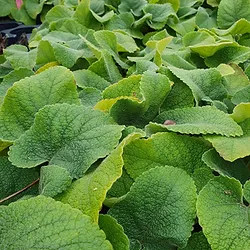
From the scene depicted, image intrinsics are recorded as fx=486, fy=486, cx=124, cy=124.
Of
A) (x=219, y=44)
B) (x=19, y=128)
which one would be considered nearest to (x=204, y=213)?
(x=19, y=128)

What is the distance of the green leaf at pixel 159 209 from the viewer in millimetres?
705

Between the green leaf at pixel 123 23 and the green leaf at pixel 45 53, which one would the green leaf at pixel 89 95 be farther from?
the green leaf at pixel 123 23

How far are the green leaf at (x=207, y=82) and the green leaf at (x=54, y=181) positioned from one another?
38cm

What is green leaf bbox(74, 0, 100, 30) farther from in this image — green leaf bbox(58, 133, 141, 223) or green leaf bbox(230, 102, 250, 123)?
green leaf bbox(58, 133, 141, 223)

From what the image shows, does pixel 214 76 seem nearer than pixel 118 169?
No

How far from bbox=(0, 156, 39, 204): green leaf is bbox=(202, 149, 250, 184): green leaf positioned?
0.28 meters

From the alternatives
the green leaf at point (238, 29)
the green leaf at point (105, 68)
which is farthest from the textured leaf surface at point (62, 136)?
the green leaf at point (238, 29)

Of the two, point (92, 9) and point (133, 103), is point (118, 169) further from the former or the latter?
point (92, 9)

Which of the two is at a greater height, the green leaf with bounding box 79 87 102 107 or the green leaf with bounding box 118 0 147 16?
the green leaf with bounding box 79 87 102 107

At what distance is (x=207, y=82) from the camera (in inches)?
40.2

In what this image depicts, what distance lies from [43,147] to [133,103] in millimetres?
189

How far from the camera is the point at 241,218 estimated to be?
0.70 meters

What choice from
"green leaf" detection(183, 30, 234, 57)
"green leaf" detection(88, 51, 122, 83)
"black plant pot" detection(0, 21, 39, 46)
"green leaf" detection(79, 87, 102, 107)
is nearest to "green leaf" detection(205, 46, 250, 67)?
"green leaf" detection(183, 30, 234, 57)

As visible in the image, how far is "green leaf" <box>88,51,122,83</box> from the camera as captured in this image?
1.17 meters
